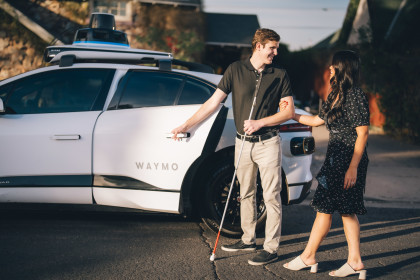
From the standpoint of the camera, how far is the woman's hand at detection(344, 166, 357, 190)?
379 cm

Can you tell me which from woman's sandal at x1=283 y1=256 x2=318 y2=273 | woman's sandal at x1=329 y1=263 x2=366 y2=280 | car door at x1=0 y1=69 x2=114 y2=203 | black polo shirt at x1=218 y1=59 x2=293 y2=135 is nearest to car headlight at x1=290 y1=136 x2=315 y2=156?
black polo shirt at x1=218 y1=59 x2=293 y2=135

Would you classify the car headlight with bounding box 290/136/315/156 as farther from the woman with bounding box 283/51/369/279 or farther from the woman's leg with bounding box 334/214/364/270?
the woman's leg with bounding box 334/214/364/270

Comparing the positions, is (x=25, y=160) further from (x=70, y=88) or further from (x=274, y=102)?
(x=274, y=102)

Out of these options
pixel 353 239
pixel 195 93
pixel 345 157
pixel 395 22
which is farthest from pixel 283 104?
pixel 395 22

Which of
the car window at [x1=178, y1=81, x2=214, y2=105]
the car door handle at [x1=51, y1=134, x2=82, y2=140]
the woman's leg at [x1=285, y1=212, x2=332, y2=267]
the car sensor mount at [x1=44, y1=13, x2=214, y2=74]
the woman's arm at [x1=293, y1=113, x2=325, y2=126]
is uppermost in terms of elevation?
the car sensor mount at [x1=44, y1=13, x2=214, y2=74]

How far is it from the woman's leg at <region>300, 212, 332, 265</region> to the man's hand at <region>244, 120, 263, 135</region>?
0.86m

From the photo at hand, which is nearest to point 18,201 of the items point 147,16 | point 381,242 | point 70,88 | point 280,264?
point 70,88

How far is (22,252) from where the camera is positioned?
4.28 metres

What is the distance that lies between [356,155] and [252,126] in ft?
2.81

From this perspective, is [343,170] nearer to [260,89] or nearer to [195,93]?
[260,89]

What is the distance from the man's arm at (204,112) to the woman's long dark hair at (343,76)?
973mm

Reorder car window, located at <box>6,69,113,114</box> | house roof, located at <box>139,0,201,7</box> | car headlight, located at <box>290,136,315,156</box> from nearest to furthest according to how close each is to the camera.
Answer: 1. car headlight, located at <box>290,136,315,156</box>
2. car window, located at <box>6,69,113,114</box>
3. house roof, located at <box>139,0,201,7</box>

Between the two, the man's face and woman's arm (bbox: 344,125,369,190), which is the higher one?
the man's face

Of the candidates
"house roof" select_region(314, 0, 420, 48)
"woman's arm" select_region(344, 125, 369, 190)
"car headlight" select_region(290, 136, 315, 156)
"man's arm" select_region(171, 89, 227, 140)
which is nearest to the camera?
"woman's arm" select_region(344, 125, 369, 190)
